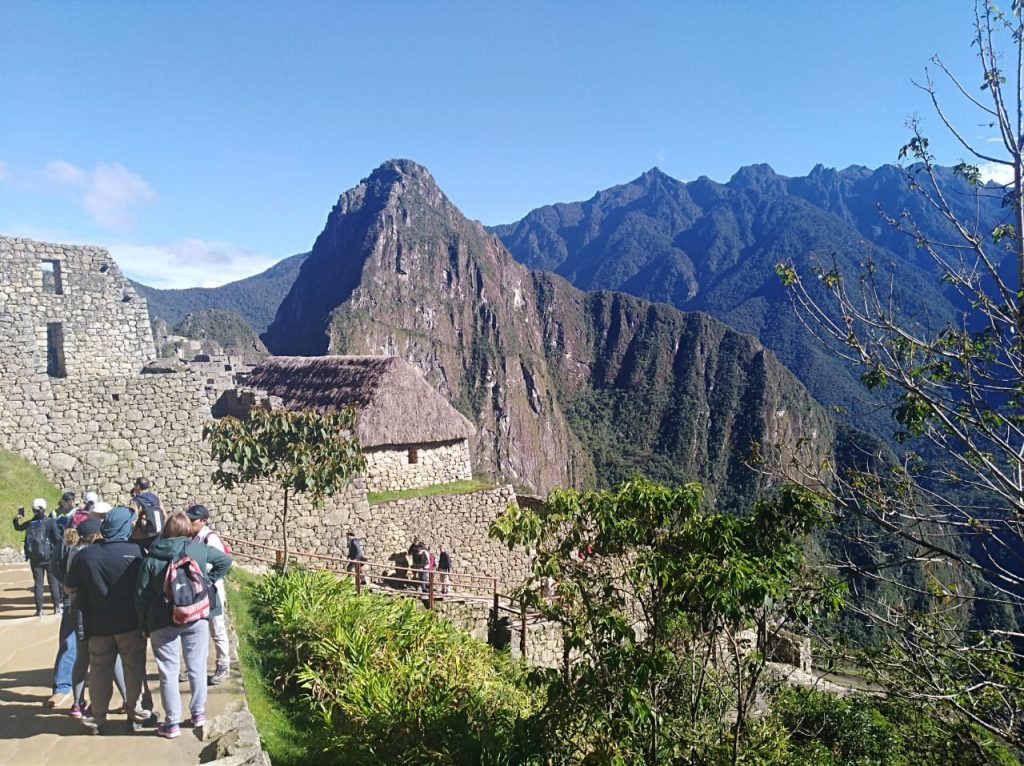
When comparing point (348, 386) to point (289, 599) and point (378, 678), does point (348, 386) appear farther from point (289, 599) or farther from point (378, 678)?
point (378, 678)

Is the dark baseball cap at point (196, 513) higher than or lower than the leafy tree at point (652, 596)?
higher

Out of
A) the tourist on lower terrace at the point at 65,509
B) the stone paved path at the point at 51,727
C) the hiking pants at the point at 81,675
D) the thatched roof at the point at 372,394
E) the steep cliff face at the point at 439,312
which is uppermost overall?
the steep cliff face at the point at 439,312

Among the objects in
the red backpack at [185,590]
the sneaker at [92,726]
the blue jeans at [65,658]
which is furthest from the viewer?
the blue jeans at [65,658]

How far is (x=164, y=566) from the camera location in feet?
13.6

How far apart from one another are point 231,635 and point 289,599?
51.4 inches

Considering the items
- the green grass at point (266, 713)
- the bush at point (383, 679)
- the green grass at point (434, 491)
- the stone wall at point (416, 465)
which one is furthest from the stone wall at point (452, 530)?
the green grass at point (266, 713)

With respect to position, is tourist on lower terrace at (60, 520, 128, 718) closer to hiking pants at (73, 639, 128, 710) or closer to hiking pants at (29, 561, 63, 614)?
A: hiking pants at (73, 639, 128, 710)

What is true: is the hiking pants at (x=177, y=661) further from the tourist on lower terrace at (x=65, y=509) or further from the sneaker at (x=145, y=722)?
the tourist on lower terrace at (x=65, y=509)

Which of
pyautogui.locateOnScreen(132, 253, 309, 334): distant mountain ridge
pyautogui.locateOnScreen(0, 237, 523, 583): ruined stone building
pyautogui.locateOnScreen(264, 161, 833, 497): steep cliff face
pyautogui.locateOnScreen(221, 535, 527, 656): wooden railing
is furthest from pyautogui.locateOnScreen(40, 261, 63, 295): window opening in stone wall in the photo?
pyautogui.locateOnScreen(132, 253, 309, 334): distant mountain ridge

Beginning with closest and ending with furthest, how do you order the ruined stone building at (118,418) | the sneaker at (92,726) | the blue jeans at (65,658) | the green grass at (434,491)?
the sneaker at (92,726)
the blue jeans at (65,658)
the ruined stone building at (118,418)
the green grass at (434,491)

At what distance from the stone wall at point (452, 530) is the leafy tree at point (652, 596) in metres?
8.90

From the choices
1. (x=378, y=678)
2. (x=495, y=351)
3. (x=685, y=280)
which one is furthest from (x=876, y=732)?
(x=685, y=280)

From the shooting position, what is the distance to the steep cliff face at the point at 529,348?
97.2 meters

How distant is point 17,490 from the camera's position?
9.52 metres
